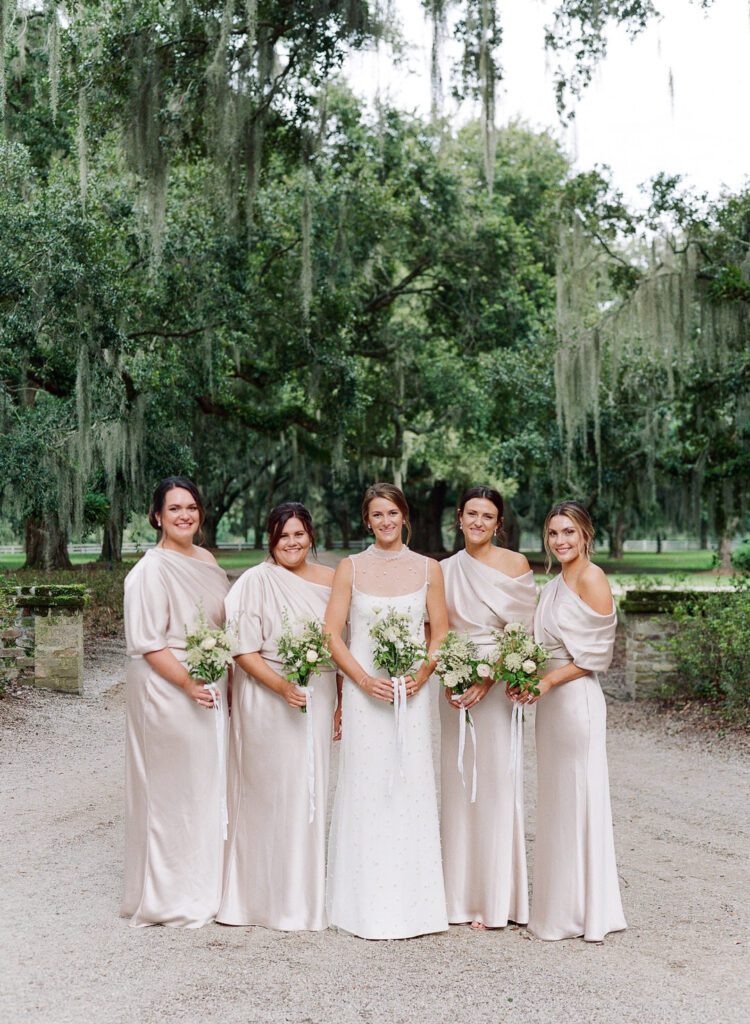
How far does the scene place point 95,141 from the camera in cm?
1464

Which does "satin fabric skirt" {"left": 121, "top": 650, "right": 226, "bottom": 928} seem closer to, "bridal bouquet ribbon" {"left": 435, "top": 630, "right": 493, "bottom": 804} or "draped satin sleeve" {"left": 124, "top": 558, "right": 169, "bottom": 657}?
"draped satin sleeve" {"left": 124, "top": 558, "right": 169, "bottom": 657}

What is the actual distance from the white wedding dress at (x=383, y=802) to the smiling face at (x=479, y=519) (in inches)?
9.3

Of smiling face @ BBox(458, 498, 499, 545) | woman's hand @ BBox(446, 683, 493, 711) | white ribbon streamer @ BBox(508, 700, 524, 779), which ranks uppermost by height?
smiling face @ BBox(458, 498, 499, 545)

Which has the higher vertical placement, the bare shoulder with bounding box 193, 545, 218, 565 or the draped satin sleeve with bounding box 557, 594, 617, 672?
the bare shoulder with bounding box 193, 545, 218, 565

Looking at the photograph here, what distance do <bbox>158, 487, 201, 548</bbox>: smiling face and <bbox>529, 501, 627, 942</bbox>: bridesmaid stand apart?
1.45 metres

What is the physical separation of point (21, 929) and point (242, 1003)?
1.16 meters

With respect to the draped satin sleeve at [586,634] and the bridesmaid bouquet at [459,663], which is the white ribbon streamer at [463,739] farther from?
the draped satin sleeve at [586,634]

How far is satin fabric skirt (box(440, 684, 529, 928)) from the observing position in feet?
13.1

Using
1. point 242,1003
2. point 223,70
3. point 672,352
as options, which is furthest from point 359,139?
point 242,1003

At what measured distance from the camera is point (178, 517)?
4.14 m

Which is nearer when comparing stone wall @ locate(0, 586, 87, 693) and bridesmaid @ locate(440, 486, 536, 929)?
bridesmaid @ locate(440, 486, 536, 929)

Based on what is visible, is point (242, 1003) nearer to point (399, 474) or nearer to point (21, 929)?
point (21, 929)

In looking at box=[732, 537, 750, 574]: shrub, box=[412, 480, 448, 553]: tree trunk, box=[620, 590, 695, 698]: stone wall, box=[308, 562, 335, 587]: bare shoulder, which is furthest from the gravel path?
box=[412, 480, 448, 553]: tree trunk

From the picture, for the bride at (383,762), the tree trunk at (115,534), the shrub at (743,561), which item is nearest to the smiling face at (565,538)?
the bride at (383,762)
